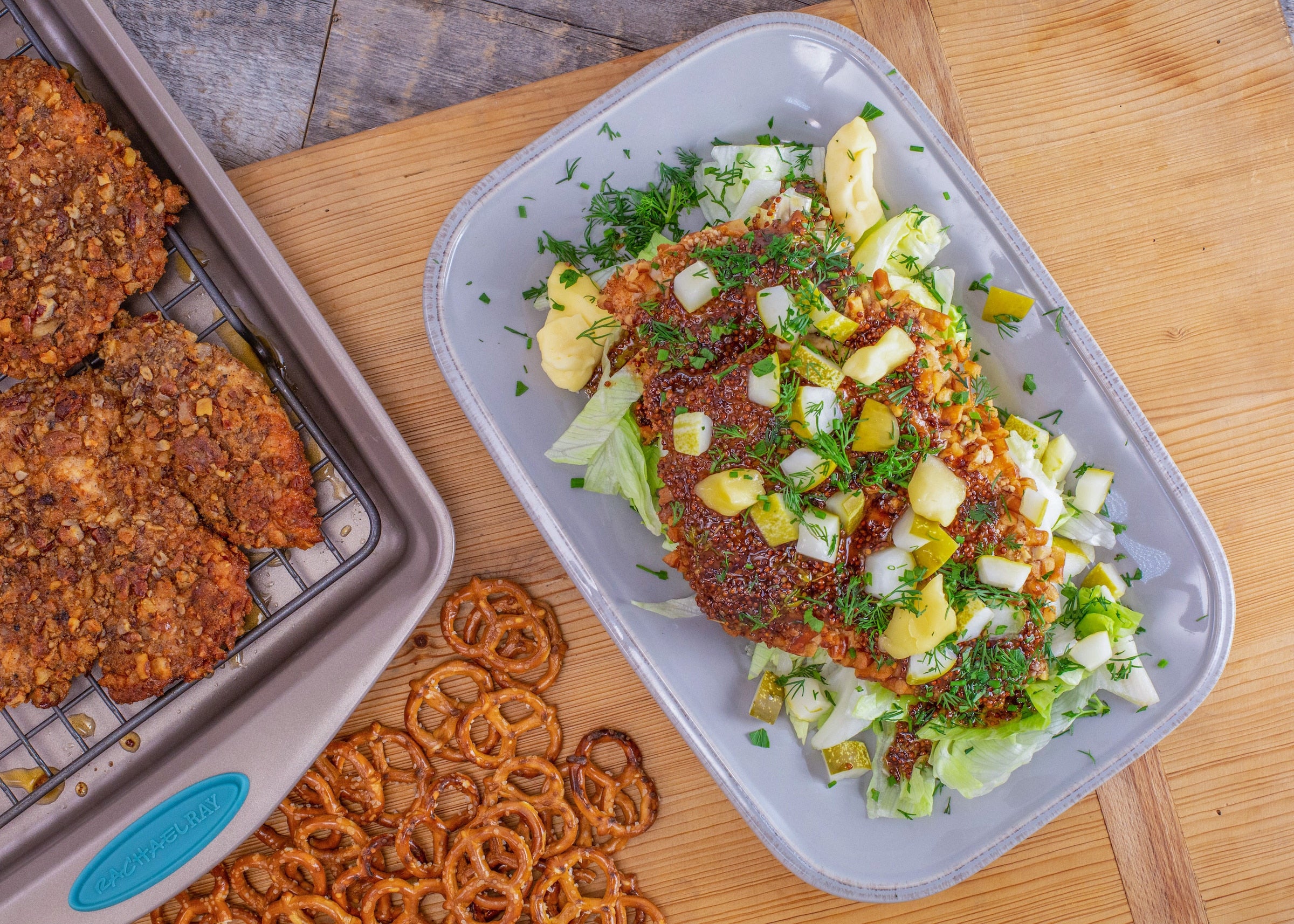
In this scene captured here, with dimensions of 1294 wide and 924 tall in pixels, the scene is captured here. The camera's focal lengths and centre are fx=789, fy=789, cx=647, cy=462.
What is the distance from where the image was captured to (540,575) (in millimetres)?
2934

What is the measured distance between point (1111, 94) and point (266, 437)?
3.21 meters

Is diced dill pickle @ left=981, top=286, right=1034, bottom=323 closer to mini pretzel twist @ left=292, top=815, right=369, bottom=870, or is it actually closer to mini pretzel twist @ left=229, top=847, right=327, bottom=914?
mini pretzel twist @ left=292, top=815, right=369, bottom=870

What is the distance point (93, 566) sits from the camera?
2600 mm

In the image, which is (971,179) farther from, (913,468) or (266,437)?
(266,437)

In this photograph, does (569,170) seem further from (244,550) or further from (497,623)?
(244,550)

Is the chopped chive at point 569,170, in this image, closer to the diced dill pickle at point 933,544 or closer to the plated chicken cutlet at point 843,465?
the plated chicken cutlet at point 843,465

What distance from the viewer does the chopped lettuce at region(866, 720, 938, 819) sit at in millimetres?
2641

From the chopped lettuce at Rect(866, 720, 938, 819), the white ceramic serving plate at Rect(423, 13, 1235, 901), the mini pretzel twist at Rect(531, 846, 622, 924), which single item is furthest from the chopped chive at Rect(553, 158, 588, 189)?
the mini pretzel twist at Rect(531, 846, 622, 924)

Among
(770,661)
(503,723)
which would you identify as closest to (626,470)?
(770,661)

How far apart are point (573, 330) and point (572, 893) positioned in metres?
2.00

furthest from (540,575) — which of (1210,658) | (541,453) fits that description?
(1210,658)

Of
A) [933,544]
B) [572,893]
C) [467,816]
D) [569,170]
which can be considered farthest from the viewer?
[467,816]

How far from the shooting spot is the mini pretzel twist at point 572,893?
112 inches

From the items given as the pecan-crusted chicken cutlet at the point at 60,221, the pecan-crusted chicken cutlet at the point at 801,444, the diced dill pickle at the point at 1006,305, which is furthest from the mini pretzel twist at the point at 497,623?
the diced dill pickle at the point at 1006,305
